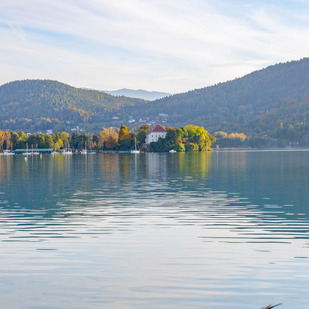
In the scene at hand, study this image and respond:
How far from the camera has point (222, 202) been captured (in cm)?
3291

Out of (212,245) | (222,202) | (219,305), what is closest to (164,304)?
(219,305)

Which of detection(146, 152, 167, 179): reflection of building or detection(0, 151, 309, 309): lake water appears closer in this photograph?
detection(0, 151, 309, 309): lake water

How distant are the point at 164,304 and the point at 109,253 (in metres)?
5.65

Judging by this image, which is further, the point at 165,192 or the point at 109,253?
the point at 165,192

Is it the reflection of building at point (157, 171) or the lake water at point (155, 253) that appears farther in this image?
the reflection of building at point (157, 171)

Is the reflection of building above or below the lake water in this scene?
above

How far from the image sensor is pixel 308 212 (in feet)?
90.4

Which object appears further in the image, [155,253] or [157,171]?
[157,171]

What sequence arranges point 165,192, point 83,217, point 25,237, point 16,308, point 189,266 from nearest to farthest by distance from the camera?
point 16,308 → point 189,266 → point 25,237 → point 83,217 → point 165,192

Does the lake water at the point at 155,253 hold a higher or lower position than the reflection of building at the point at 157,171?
lower

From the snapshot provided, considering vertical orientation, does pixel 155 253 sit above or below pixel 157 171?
below

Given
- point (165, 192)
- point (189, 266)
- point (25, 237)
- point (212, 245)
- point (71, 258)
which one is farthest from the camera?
point (165, 192)

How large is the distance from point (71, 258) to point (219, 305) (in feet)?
20.2

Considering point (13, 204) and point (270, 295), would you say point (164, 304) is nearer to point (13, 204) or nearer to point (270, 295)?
point (270, 295)
